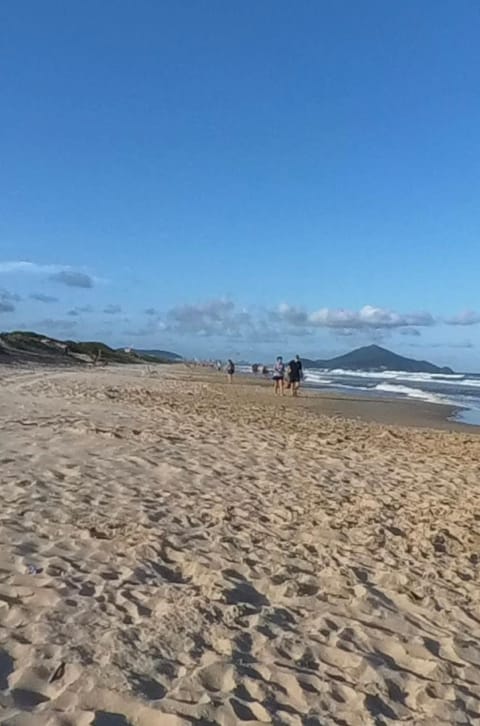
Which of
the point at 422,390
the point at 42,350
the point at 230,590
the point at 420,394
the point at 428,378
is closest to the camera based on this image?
the point at 230,590

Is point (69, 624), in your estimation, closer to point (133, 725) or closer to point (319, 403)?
point (133, 725)

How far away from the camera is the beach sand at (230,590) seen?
149 inches

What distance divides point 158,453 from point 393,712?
7.57m

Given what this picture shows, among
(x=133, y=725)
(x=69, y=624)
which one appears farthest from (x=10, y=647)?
(x=133, y=725)

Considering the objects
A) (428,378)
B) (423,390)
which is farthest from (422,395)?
(428,378)

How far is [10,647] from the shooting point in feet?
13.1

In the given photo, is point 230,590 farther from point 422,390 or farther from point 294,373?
point 422,390

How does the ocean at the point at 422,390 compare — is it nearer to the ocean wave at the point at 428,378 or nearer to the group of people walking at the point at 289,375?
the ocean wave at the point at 428,378

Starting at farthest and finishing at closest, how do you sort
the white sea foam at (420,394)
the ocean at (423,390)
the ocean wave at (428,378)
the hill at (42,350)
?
the ocean wave at (428,378)
the hill at (42,350)
the white sea foam at (420,394)
the ocean at (423,390)

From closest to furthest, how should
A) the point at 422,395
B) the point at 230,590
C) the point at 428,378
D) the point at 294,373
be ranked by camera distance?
1. the point at 230,590
2. the point at 294,373
3. the point at 422,395
4. the point at 428,378

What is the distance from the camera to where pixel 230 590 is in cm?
532

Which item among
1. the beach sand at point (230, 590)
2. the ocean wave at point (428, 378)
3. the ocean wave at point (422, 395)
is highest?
the ocean wave at point (428, 378)

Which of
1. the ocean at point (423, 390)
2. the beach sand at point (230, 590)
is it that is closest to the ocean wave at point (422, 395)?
the ocean at point (423, 390)

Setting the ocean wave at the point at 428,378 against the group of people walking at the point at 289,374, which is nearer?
the group of people walking at the point at 289,374
